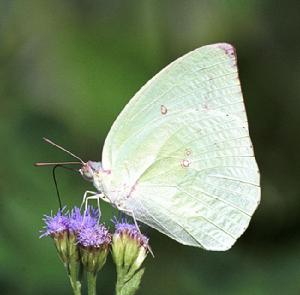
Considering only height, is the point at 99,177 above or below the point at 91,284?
above

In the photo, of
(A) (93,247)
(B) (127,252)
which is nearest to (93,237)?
(A) (93,247)

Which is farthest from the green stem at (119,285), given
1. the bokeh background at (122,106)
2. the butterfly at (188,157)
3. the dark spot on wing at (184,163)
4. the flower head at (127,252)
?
the bokeh background at (122,106)

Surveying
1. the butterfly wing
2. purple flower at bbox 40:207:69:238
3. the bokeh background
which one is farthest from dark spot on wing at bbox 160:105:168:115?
the bokeh background

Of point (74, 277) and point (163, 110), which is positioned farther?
point (163, 110)

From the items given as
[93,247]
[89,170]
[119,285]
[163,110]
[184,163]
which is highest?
[163,110]

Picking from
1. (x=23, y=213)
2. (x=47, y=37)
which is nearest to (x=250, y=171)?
(x=23, y=213)

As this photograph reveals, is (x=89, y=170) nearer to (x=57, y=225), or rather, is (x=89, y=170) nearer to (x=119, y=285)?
(x=57, y=225)

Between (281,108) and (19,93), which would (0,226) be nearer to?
(19,93)

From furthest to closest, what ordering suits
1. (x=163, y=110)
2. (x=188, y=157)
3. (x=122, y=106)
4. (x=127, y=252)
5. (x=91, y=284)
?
1. (x=122, y=106)
2. (x=188, y=157)
3. (x=163, y=110)
4. (x=127, y=252)
5. (x=91, y=284)
